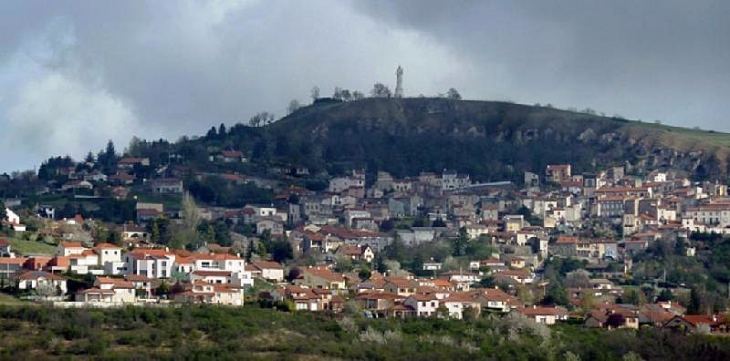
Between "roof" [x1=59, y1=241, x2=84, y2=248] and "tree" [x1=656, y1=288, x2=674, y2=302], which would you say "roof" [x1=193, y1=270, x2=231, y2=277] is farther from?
"tree" [x1=656, y1=288, x2=674, y2=302]

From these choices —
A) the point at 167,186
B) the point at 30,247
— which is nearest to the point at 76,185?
the point at 167,186

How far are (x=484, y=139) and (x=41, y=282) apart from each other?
2585 inches

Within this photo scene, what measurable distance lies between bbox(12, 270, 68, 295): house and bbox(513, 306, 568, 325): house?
55.7 ft

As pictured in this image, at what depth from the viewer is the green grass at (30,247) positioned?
70188mm

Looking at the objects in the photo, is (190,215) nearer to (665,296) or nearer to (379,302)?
(665,296)

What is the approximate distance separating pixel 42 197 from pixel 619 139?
1618 inches

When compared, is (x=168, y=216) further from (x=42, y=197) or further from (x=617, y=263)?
(x=617, y=263)

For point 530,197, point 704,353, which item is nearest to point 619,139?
point 530,197

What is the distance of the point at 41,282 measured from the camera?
197 feet

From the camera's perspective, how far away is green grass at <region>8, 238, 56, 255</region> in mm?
70188

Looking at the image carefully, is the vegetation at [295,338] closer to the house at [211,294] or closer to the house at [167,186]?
the house at [211,294]

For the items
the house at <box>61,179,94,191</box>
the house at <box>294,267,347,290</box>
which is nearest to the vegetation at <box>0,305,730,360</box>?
the house at <box>294,267,347,290</box>

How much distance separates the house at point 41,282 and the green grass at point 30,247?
8467 millimetres

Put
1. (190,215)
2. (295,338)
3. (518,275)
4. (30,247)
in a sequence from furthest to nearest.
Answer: (190,215) < (518,275) < (30,247) < (295,338)
